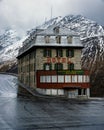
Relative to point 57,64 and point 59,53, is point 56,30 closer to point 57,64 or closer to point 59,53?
point 59,53

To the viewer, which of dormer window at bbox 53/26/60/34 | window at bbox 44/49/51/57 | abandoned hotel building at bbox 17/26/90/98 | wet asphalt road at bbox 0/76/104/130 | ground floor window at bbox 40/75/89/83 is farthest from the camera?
dormer window at bbox 53/26/60/34

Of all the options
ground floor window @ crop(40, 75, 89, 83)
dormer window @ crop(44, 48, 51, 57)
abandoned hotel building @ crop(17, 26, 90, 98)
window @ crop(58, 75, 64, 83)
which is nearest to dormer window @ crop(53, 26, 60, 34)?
abandoned hotel building @ crop(17, 26, 90, 98)

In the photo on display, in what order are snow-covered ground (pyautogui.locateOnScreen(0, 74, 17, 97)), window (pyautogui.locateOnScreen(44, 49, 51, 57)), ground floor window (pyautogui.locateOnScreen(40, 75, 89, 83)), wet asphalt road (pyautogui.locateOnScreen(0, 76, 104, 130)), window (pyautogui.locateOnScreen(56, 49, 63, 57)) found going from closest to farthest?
wet asphalt road (pyautogui.locateOnScreen(0, 76, 104, 130)) → snow-covered ground (pyautogui.locateOnScreen(0, 74, 17, 97)) → ground floor window (pyautogui.locateOnScreen(40, 75, 89, 83)) → window (pyautogui.locateOnScreen(44, 49, 51, 57)) → window (pyautogui.locateOnScreen(56, 49, 63, 57))

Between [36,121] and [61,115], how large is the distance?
485 cm

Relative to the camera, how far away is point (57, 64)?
7169 cm

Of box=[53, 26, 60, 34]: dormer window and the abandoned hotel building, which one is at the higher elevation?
box=[53, 26, 60, 34]: dormer window

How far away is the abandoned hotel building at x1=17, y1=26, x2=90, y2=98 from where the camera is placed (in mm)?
64500

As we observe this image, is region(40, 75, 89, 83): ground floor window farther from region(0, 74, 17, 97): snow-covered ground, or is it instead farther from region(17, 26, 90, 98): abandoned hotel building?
region(0, 74, 17, 97): snow-covered ground

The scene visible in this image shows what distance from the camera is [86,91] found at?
65312 millimetres

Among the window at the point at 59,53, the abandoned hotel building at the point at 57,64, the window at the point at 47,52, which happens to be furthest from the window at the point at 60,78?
the window at the point at 59,53

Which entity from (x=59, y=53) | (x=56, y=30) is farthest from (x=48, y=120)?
(x=56, y=30)

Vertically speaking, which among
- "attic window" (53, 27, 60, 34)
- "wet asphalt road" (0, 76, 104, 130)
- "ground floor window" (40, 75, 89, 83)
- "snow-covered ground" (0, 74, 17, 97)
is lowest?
"wet asphalt road" (0, 76, 104, 130)

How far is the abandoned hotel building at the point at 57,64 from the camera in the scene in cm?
6450

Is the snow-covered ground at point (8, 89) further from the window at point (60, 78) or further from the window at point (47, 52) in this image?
the window at point (47, 52)
